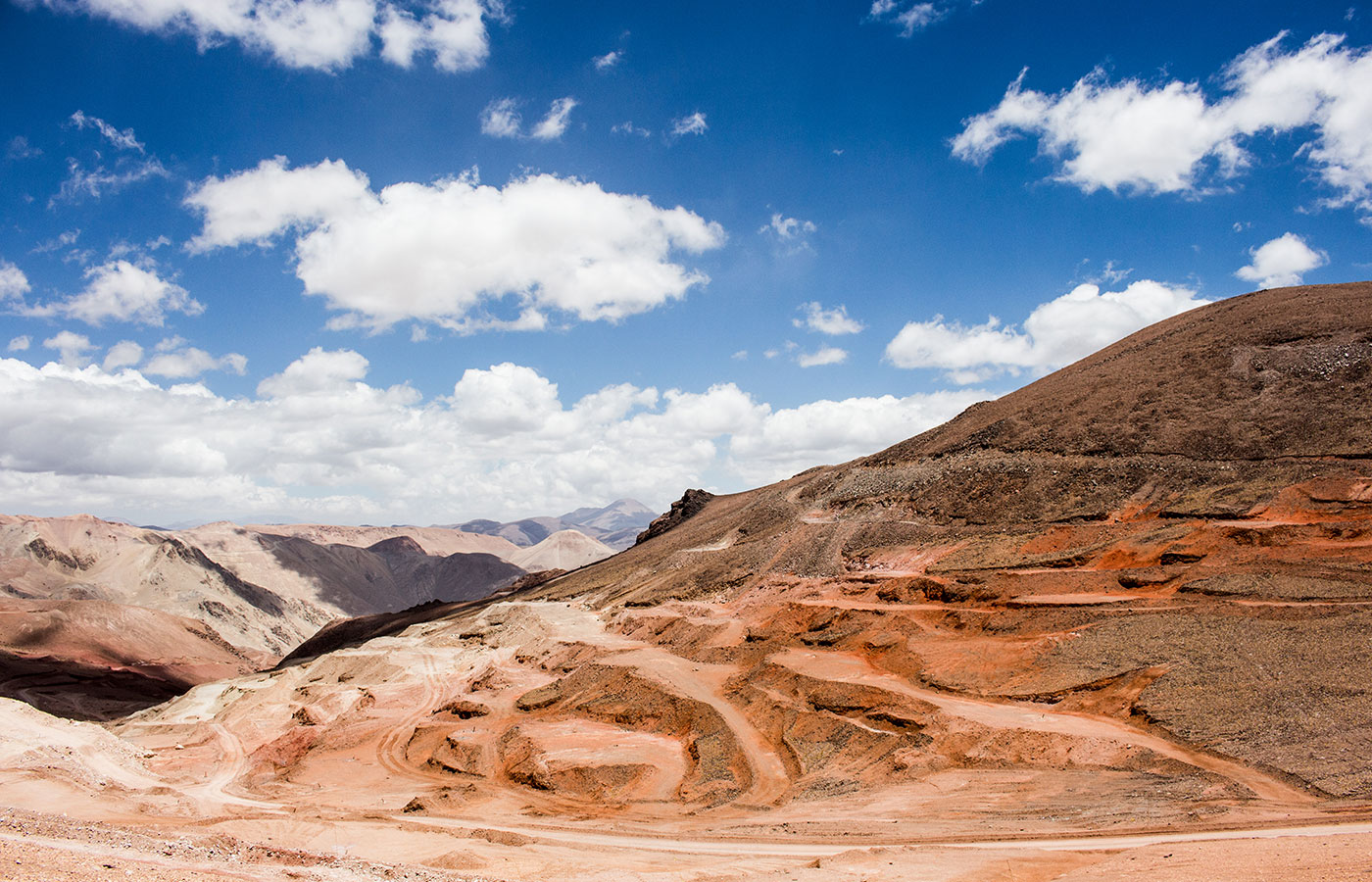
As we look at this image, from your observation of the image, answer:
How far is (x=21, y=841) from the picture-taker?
9.63m

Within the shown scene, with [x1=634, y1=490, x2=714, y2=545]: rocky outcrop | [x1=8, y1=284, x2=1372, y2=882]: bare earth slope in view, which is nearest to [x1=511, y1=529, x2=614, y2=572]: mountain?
[x1=634, y1=490, x2=714, y2=545]: rocky outcrop

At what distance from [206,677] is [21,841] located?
65.4m

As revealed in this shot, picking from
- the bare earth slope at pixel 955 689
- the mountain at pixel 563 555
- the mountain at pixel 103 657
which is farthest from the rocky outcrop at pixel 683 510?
the mountain at pixel 563 555

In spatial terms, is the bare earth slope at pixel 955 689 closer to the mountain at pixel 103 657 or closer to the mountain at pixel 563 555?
the mountain at pixel 103 657

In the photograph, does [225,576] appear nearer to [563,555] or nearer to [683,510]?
[683,510]

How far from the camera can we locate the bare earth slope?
14602 mm

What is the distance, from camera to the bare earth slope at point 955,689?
14602 mm

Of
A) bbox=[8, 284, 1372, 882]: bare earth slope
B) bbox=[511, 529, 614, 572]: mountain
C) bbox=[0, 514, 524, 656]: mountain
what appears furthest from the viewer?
bbox=[511, 529, 614, 572]: mountain

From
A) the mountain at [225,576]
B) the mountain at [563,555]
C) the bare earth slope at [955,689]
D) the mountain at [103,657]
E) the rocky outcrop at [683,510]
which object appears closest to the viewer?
the bare earth slope at [955,689]

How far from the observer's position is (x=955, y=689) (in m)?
22.9

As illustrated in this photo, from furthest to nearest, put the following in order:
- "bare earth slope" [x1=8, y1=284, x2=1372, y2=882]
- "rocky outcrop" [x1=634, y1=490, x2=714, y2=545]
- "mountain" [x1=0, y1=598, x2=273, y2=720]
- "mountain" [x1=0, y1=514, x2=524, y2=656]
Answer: "mountain" [x1=0, y1=514, x2=524, y2=656] → "rocky outcrop" [x1=634, y1=490, x2=714, y2=545] → "mountain" [x1=0, y1=598, x2=273, y2=720] → "bare earth slope" [x1=8, y1=284, x2=1372, y2=882]

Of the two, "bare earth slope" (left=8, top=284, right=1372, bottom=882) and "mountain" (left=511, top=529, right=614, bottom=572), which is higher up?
"mountain" (left=511, top=529, right=614, bottom=572)

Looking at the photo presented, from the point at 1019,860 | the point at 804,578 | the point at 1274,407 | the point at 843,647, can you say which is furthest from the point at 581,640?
the point at 1274,407

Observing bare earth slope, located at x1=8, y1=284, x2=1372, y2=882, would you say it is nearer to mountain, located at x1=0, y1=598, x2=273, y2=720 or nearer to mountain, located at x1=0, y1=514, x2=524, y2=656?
mountain, located at x1=0, y1=598, x2=273, y2=720
